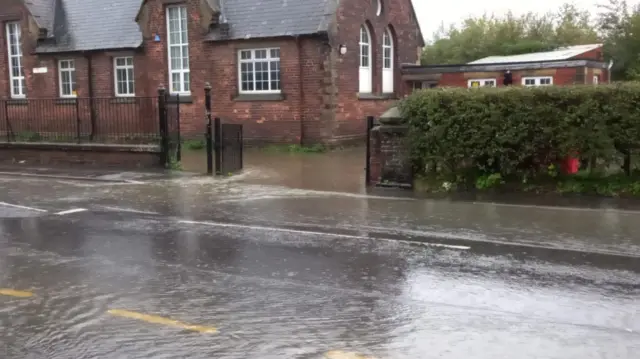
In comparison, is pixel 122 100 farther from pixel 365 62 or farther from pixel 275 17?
pixel 365 62

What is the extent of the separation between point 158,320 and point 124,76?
22.1 m

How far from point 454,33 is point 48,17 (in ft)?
113

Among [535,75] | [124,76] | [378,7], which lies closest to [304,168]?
[378,7]

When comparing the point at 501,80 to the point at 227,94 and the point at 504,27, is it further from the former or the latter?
the point at 504,27

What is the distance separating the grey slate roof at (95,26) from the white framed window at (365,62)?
8.33m

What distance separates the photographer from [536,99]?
11828mm

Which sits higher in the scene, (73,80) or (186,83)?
(73,80)

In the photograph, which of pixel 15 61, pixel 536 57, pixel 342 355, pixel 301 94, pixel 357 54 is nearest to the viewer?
pixel 342 355

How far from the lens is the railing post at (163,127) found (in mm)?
16688

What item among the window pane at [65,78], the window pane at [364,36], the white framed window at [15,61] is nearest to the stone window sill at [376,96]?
the window pane at [364,36]

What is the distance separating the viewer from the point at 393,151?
13.4 metres

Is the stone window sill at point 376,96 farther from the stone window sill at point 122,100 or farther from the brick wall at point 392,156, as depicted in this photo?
the brick wall at point 392,156

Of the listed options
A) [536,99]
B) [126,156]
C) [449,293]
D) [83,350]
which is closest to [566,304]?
[449,293]

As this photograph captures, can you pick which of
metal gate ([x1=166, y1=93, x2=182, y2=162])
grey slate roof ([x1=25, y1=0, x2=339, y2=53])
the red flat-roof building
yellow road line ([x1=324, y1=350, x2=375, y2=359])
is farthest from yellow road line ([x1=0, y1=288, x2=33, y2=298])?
the red flat-roof building
